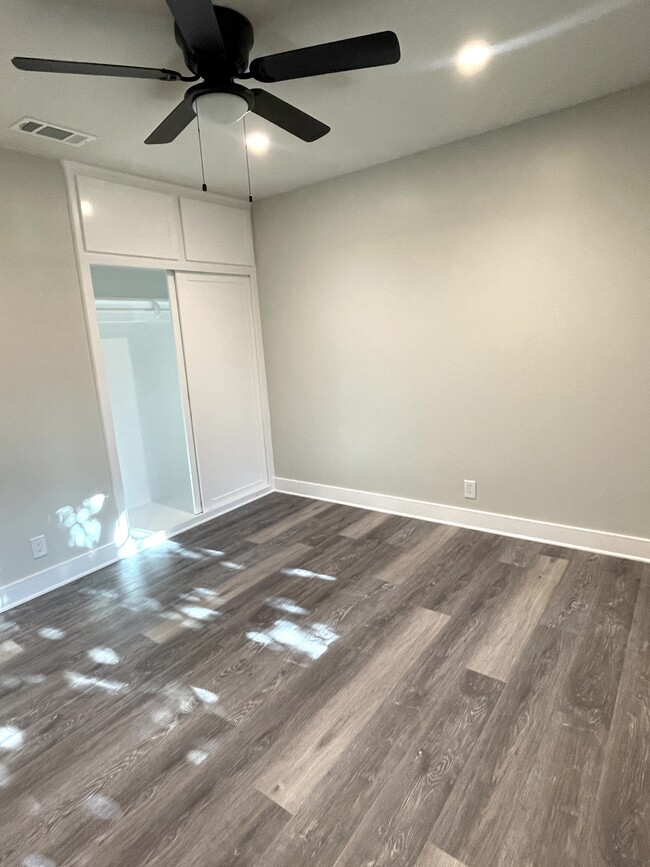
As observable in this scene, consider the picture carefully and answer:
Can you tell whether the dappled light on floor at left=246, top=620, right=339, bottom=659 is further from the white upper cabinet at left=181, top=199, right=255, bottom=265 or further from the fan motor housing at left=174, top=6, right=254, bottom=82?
the white upper cabinet at left=181, top=199, right=255, bottom=265

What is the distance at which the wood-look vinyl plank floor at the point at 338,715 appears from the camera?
56.7 inches

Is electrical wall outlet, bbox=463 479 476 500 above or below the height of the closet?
below

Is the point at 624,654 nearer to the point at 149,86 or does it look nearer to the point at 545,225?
the point at 545,225

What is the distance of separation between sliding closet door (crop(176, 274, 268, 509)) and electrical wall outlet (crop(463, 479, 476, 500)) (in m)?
1.93

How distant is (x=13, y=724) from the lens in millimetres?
1956

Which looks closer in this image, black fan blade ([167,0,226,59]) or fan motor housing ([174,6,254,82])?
black fan blade ([167,0,226,59])

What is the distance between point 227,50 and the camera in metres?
1.74

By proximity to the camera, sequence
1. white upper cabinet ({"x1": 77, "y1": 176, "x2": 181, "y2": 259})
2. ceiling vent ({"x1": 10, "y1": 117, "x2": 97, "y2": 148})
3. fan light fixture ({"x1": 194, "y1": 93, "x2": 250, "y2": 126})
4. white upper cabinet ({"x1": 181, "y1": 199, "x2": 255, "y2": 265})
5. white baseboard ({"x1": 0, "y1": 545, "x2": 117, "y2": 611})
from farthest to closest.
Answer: white upper cabinet ({"x1": 181, "y1": 199, "x2": 255, "y2": 265}) → white upper cabinet ({"x1": 77, "y1": 176, "x2": 181, "y2": 259}) → white baseboard ({"x1": 0, "y1": 545, "x2": 117, "y2": 611}) → ceiling vent ({"x1": 10, "y1": 117, "x2": 97, "y2": 148}) → fan light fixture ({"x1": 194, "y1": 93, "x2": 250, "y2": 126})

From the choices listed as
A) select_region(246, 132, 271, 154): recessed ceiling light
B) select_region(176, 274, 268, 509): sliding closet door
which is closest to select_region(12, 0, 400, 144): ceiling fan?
select_region(246, 132, 271, 154): recessed ceiling light

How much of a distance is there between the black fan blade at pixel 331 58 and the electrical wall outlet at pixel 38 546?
273 cm

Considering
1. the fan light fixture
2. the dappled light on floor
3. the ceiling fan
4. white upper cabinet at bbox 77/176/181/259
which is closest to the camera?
the ceiling fan

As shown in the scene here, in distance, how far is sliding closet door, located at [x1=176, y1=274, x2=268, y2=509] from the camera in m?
3.88

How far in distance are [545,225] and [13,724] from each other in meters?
3.63

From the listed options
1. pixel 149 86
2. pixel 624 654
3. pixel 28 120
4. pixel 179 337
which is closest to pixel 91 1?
pixel 149 86
